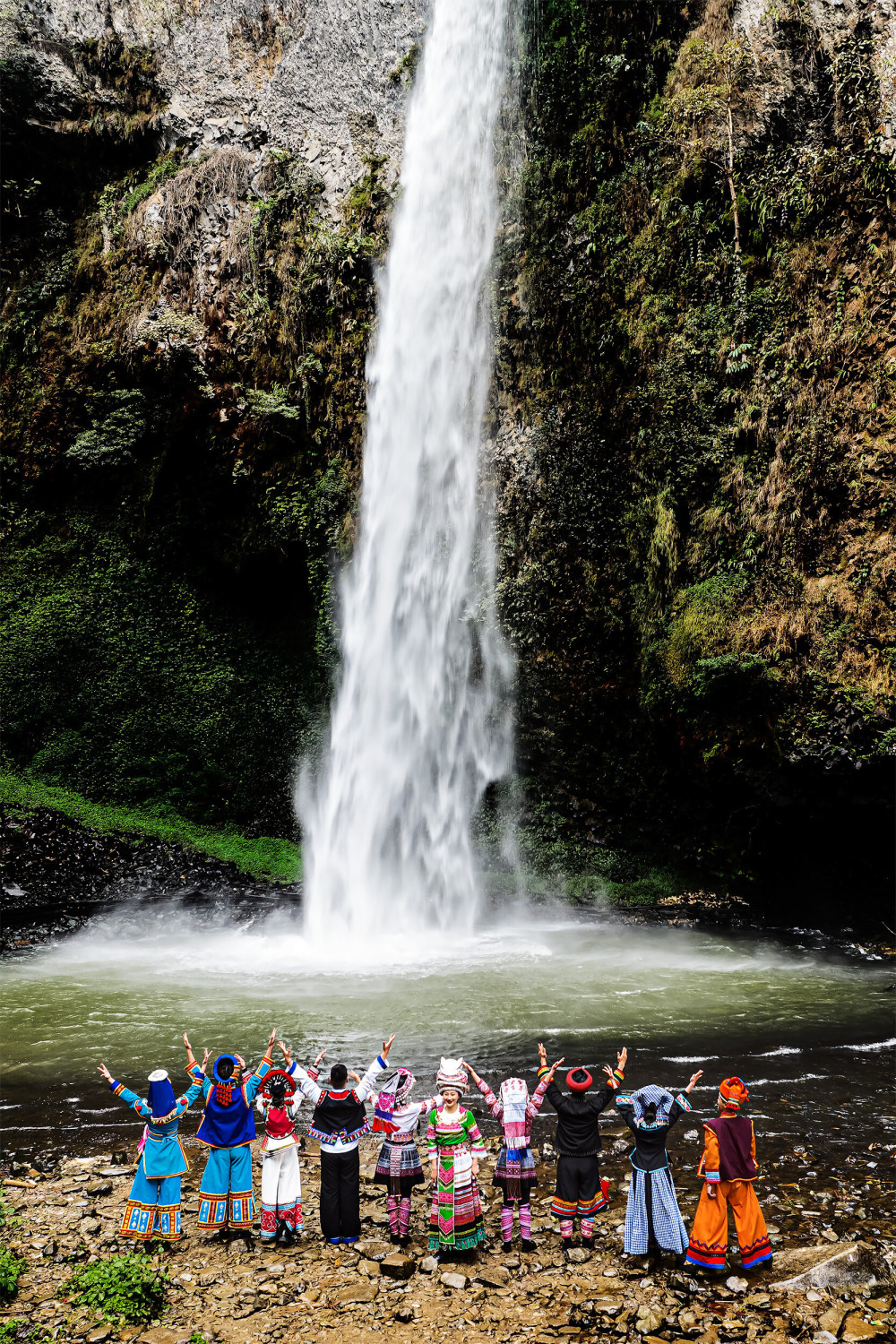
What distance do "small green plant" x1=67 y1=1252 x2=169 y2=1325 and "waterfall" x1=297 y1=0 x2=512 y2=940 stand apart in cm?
891

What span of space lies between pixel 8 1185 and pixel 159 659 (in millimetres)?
13075

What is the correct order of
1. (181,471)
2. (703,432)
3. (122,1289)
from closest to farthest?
(122,1289) → (703,432) → (181,471)

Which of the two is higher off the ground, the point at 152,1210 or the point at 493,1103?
the point at 493,1103

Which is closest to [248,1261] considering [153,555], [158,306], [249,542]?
[249,542]

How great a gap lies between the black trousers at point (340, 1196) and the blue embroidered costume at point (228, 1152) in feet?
1.32

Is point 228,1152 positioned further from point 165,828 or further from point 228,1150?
point 165,828

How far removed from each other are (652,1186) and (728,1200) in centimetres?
36

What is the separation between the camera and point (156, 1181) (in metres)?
4.24

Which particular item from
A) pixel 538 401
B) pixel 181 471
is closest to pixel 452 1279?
pixel 538 401

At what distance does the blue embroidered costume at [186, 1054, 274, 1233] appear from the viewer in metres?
4.32

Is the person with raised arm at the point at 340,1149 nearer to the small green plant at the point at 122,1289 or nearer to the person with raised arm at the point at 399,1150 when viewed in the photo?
the person with raised arm at the point at 399,1150

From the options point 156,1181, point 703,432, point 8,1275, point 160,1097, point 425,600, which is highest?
point 703,432

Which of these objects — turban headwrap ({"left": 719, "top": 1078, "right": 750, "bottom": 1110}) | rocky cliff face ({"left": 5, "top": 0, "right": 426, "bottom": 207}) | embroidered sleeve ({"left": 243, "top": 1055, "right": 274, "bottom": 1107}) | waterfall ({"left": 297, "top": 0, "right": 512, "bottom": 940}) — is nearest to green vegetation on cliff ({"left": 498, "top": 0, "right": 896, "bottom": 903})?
waterfall ({"left": 297, "top": 0, "right": 512, "bottom": 940})

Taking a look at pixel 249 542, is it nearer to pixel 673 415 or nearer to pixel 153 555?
pixel 153 555
